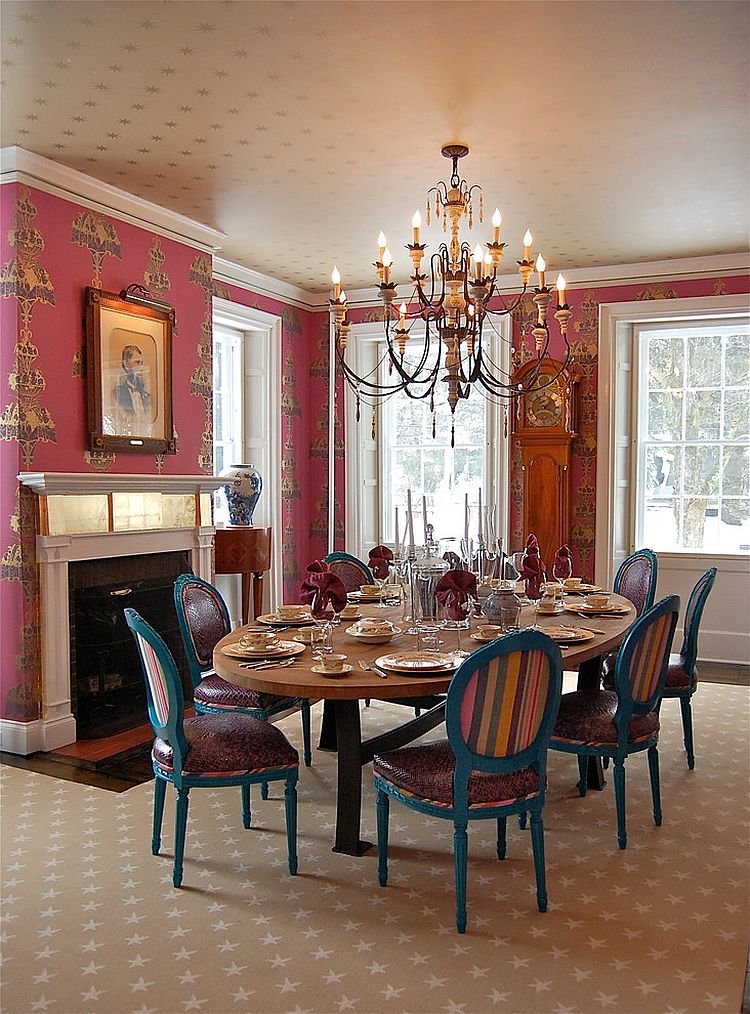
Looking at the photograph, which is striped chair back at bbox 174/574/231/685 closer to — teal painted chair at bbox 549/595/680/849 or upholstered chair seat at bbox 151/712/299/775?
upholstered chair seat at bbox 151/712/299/775

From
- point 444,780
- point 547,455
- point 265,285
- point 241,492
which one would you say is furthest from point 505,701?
point 265,285

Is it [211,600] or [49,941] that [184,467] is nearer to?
[211,600]

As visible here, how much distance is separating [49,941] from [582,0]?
10.6ft

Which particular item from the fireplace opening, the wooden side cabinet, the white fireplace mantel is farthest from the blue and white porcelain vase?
the fireplace opening

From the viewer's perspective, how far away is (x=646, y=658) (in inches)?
122

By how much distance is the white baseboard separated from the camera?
4.07 meters

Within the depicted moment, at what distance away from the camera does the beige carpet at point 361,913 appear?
221 centimetres

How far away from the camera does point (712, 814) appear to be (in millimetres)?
3398

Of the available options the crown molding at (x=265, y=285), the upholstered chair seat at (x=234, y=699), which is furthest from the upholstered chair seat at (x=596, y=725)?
the crown molding at (x=265, y=285)

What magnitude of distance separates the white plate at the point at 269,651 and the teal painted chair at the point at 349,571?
67.0 inches

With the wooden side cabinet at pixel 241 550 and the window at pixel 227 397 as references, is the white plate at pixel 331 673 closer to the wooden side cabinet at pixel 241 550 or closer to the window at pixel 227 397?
the wooden side cabinet at pixel 241 550

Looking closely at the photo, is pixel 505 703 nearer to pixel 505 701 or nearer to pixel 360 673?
pixel 505 701

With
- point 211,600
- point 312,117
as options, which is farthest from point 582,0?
point 211,600

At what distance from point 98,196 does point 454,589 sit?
2.84 metres
